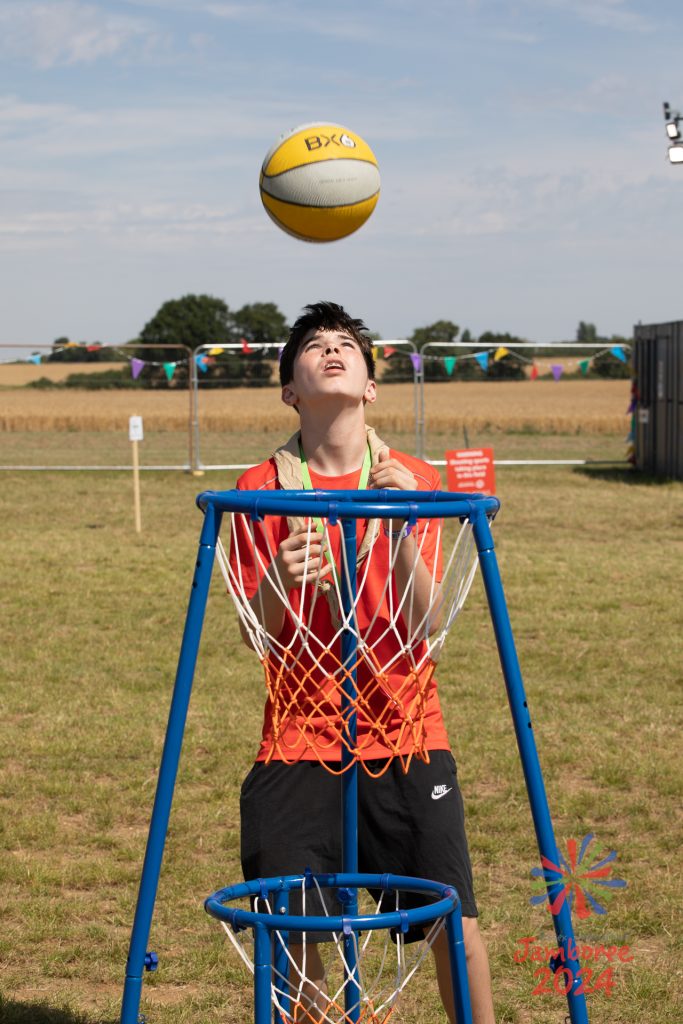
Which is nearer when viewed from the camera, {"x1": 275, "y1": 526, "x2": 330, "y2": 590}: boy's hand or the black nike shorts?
{"x1": 275, "y1": 526, "x2": 330, "y2": 590}: boy's hand

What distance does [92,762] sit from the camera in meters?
6.61

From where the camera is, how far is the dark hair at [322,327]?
3.32m

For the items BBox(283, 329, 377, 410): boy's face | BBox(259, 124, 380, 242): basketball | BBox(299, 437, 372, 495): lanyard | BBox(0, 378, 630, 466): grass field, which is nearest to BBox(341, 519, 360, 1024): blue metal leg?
BBox(299, 437, 372, 495): lanyard

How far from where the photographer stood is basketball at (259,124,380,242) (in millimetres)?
4043

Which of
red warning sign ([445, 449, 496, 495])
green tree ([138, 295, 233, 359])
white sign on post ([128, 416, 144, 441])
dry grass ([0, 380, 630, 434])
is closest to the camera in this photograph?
red warning sign ([445, 449, 496, 495])

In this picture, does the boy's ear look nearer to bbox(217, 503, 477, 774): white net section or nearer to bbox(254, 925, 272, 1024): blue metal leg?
bbox(217, 503, 477, 774): white net section

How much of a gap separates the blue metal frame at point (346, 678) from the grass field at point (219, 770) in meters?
1.28

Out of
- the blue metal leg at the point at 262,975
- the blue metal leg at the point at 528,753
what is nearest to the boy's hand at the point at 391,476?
the blue metal leg at the point at 528,753

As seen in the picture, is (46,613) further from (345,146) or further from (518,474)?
(518,474)

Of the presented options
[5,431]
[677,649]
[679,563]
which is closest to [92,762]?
[677,649]

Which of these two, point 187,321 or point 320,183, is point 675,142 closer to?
point 320,183

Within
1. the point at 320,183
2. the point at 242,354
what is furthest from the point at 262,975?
the point at 242,354

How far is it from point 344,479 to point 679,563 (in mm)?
10335

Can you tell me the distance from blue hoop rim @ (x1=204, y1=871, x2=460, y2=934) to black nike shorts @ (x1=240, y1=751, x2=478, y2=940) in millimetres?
55
